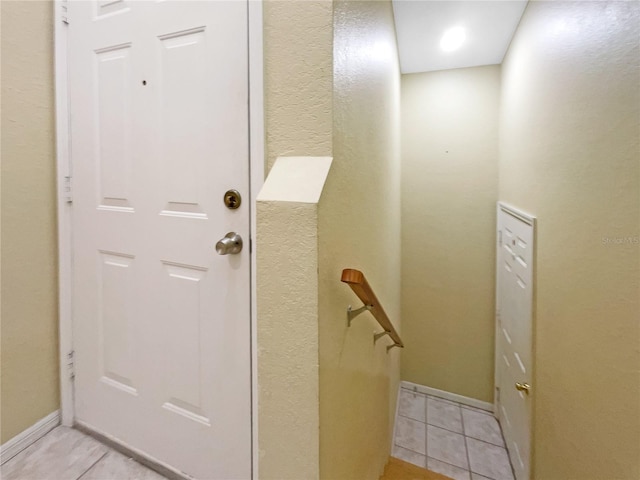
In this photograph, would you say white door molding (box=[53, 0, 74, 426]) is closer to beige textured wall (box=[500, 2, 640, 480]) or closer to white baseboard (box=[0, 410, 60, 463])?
white baseboard (box=[0, 410, 60, 463])

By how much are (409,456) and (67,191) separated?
8.85ft

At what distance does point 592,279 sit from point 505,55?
7.38ft

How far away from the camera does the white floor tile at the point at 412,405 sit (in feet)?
9.21

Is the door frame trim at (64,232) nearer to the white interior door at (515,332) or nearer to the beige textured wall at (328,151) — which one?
the beige textured wall at (328,151)

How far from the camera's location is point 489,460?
2318 mm

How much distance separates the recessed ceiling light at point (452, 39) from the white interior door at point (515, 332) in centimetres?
131

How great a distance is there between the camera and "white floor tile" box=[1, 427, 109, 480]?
1.11 m

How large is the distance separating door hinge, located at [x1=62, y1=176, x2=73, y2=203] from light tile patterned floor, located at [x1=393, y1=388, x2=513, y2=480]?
261 centimetres

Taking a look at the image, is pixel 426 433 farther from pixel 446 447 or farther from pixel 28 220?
pixel 28 220

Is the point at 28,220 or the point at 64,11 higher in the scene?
the point at 64,11

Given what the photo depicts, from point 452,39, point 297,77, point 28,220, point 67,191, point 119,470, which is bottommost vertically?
point 119,470

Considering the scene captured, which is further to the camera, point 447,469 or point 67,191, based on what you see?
point 447,469

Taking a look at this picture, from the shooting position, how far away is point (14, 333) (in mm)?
1208

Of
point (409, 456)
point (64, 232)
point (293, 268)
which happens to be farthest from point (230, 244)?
point (409, 456)
